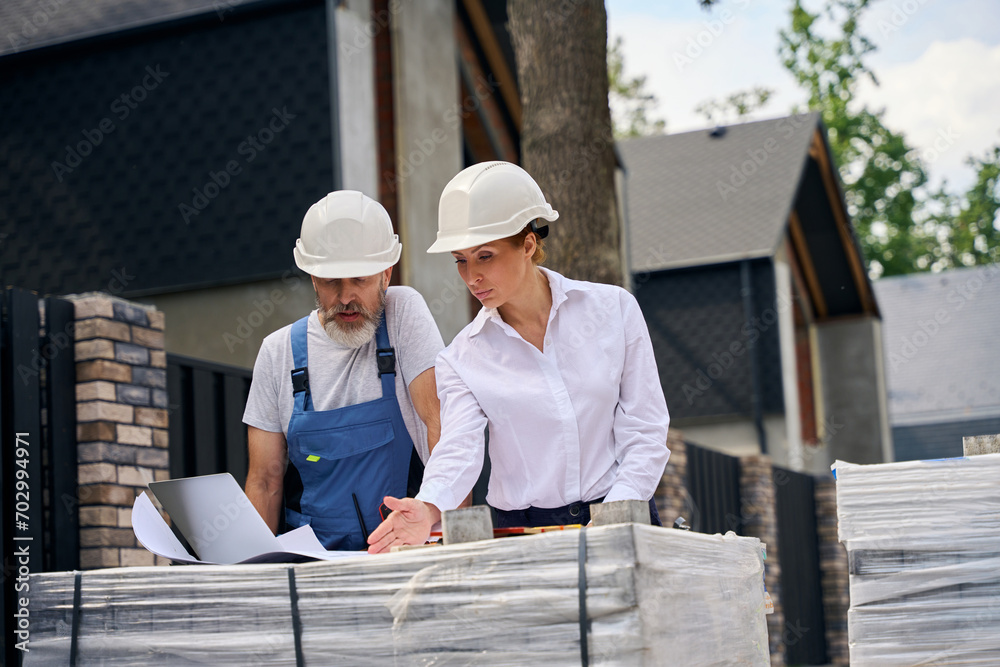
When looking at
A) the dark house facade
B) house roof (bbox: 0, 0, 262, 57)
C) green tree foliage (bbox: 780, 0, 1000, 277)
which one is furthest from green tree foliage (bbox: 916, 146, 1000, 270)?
house roof (bbox: 0, 0, 262, 57)

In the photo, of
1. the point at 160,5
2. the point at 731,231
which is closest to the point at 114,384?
the point at 160,5

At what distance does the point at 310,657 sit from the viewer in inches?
90.1

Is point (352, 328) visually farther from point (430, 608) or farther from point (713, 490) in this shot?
point (713, 490)

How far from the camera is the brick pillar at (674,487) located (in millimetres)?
9227

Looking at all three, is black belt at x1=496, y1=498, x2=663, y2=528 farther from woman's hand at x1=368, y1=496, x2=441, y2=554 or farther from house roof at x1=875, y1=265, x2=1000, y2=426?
house roof at x1=875, y1=265, x2=1000, y2=426

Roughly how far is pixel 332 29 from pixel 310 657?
7.78 m

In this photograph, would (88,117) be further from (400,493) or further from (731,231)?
(731,231)

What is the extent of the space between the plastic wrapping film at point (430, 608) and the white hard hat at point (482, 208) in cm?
98

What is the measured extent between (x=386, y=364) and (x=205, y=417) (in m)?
3.13

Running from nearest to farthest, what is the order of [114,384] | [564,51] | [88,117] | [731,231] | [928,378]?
1. [114,384]
2. [564,51]
3. [88,117]
4. [731,231]
5. [928,378]

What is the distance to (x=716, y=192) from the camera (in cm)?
1938

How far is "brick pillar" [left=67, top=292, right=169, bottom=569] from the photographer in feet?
17.5

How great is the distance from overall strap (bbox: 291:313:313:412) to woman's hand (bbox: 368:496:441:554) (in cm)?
88

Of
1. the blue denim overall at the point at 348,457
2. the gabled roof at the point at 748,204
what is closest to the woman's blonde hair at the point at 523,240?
the blue denim overall at the point at 348,457
